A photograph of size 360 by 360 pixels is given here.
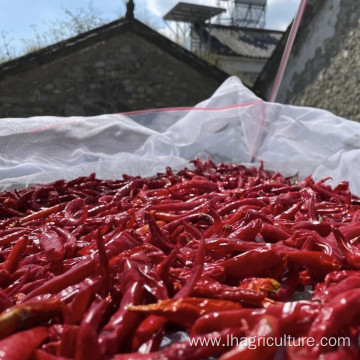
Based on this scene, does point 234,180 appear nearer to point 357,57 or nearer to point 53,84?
point 357,57

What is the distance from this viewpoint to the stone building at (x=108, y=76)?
800cm

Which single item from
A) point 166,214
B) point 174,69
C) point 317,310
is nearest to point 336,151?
point 166,214

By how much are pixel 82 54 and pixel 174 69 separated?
192 centimetres

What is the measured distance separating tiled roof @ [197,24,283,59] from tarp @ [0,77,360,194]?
13.5m

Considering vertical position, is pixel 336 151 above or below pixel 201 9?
below

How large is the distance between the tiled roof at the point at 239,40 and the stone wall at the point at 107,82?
909cm

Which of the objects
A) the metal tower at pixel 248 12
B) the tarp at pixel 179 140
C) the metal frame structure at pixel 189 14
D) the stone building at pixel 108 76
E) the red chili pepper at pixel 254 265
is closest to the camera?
the red chili pepper at pixel 254 265

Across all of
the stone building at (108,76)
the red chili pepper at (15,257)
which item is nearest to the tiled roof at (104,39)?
the stone building at (108,76)

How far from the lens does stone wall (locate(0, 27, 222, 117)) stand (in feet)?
26.3

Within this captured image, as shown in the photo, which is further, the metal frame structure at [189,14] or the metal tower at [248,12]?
the metal tower at [248,12]

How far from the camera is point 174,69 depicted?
8.56 meters

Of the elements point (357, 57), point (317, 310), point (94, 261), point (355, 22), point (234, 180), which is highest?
point (355, 22)

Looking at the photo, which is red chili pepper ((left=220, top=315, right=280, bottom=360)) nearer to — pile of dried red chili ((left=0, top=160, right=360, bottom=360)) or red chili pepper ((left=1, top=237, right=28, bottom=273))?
pile of dried red chili ((left=0, top=160, right=360, bottom=360))

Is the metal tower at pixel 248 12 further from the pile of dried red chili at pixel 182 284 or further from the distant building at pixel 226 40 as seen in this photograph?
the pile of dried red chili at pixel 182 284
